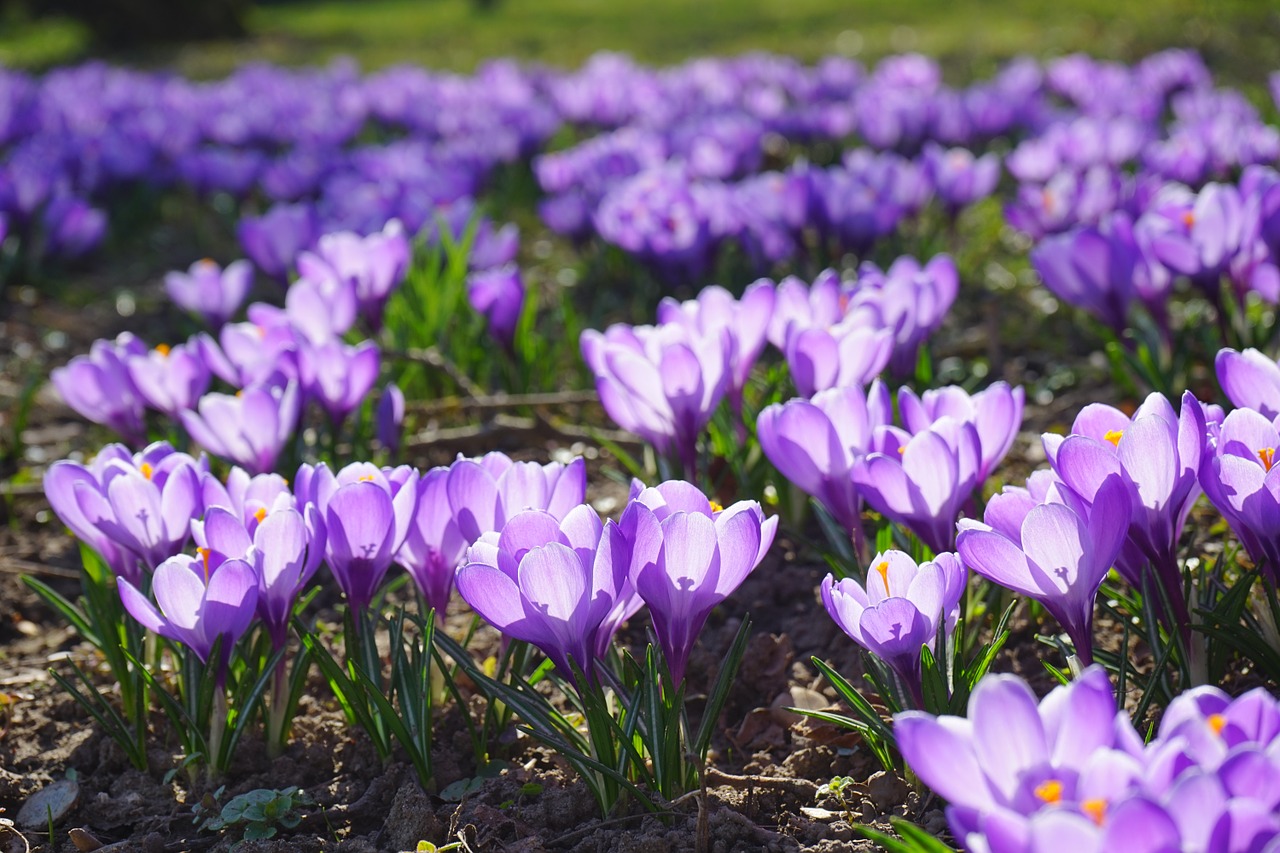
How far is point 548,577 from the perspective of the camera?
4.09ft

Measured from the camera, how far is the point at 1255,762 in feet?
2.85

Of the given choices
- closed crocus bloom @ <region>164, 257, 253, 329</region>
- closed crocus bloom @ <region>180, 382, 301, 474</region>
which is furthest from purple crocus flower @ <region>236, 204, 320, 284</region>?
closed crocus bloom @ <region>180, 382, 301, 474</region>

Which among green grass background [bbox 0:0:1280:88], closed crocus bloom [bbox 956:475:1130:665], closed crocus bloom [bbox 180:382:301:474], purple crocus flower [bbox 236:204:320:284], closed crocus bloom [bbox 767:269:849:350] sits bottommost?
closed crocus bloom [bbox 956:475:1130:665]

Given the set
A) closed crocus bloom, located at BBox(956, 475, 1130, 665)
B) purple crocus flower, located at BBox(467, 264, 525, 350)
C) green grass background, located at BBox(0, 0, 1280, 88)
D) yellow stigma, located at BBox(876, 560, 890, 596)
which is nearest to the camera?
closed crocus bloom, located at BBox(956, 475, 1130, 665)

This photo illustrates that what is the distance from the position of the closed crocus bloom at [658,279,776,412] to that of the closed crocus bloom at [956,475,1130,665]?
2.97 ft

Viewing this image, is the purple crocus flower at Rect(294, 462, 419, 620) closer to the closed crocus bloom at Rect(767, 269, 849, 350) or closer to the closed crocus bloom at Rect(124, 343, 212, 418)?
the closed crocus bloom at Rect(124, 343, 212, 418)

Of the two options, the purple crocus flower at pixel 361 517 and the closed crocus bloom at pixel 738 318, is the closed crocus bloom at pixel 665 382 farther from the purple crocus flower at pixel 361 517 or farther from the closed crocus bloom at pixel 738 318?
the purple crocus flower at pixel 361 517

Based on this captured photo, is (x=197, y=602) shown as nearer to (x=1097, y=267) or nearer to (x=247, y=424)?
(x=247, y=424)

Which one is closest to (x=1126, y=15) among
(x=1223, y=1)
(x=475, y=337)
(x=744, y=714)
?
(x=1223, y=1)

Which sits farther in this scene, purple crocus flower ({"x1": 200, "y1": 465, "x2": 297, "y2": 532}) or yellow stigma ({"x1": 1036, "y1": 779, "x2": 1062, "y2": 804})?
purple crocus flower ({"x1": 200, "y1": 465, "x2": 297, "y2": 532})

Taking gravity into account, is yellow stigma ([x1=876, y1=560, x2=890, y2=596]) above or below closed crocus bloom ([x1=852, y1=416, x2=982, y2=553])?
below

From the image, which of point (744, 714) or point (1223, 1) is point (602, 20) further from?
point (744, 714)

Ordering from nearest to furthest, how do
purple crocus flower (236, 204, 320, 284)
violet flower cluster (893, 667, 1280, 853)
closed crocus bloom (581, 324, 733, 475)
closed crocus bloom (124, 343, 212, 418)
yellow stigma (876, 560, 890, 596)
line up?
violet flower cluster (893, 667, 1280, 853) < yellow stigma (876, 560, 890, 596) < closed crocus bloom (581, 324, 733, 475) < closed crocus bloom (124, 343, 212, 418) < purple crocus flower (236, 204, 320, 284)

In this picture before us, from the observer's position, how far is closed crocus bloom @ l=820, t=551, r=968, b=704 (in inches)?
49.0
